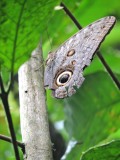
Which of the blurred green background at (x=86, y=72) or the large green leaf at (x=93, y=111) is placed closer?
the blurred green background at (x=86, y=72)

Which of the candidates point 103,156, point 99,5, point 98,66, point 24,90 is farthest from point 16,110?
point 103,156

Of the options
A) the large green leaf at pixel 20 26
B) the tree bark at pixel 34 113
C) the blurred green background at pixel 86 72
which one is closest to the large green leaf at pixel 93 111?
the blurred green background at pixel 86 72

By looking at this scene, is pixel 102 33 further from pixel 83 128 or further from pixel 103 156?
pixel 83 128

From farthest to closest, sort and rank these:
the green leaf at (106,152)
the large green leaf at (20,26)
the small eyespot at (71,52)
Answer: the small eyespot at (71,52), the green leaf at (106,152), the large green leaf at (20,26)

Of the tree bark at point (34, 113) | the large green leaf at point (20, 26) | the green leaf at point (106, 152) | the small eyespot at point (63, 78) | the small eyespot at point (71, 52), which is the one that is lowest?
the green leaf at point (106, 152)

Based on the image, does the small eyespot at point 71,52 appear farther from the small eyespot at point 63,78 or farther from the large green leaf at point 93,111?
the large green leaf at point 93,111

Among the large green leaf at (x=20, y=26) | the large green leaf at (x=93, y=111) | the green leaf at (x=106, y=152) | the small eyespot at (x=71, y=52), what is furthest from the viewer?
the large green leaf at (x=93, y=111)

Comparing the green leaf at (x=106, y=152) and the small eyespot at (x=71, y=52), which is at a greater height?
the small eyespot at (x=71, y=52)
